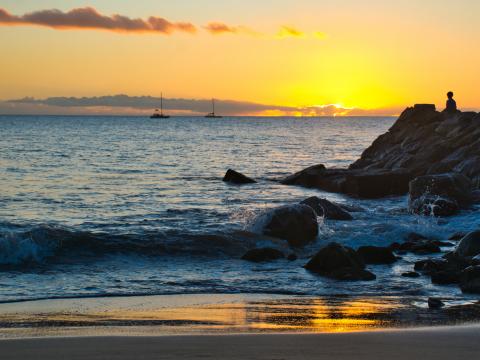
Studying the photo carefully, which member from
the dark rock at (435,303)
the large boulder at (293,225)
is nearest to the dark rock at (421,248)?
the large boulder at (293,225)

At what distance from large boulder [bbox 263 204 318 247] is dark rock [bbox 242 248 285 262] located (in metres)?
2.08

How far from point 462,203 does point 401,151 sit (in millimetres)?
11485

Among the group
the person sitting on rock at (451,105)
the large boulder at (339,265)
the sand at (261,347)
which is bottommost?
the large boulder at (339,265)

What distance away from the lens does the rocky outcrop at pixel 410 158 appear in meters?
27.2

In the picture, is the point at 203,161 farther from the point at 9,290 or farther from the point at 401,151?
the point at 9,290

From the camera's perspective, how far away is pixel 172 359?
666cm

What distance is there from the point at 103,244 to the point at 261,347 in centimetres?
977

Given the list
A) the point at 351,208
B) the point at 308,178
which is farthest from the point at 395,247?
the point at 308,178

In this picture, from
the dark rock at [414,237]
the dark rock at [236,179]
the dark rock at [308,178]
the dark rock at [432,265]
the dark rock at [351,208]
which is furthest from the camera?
the dark rock at [236,179]

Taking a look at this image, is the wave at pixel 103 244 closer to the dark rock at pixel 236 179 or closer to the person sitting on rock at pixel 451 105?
the dark rock at pixel 236 179

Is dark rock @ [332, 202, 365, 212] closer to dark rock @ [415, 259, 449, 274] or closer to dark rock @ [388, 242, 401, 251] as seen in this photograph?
dark rock @ [388, 242, 401, 251]

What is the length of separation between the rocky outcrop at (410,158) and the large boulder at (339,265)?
13.7 metres

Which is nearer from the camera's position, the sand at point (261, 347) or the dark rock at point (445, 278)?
the sand at point (261, 347)

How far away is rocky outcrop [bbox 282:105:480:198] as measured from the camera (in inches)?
1070
